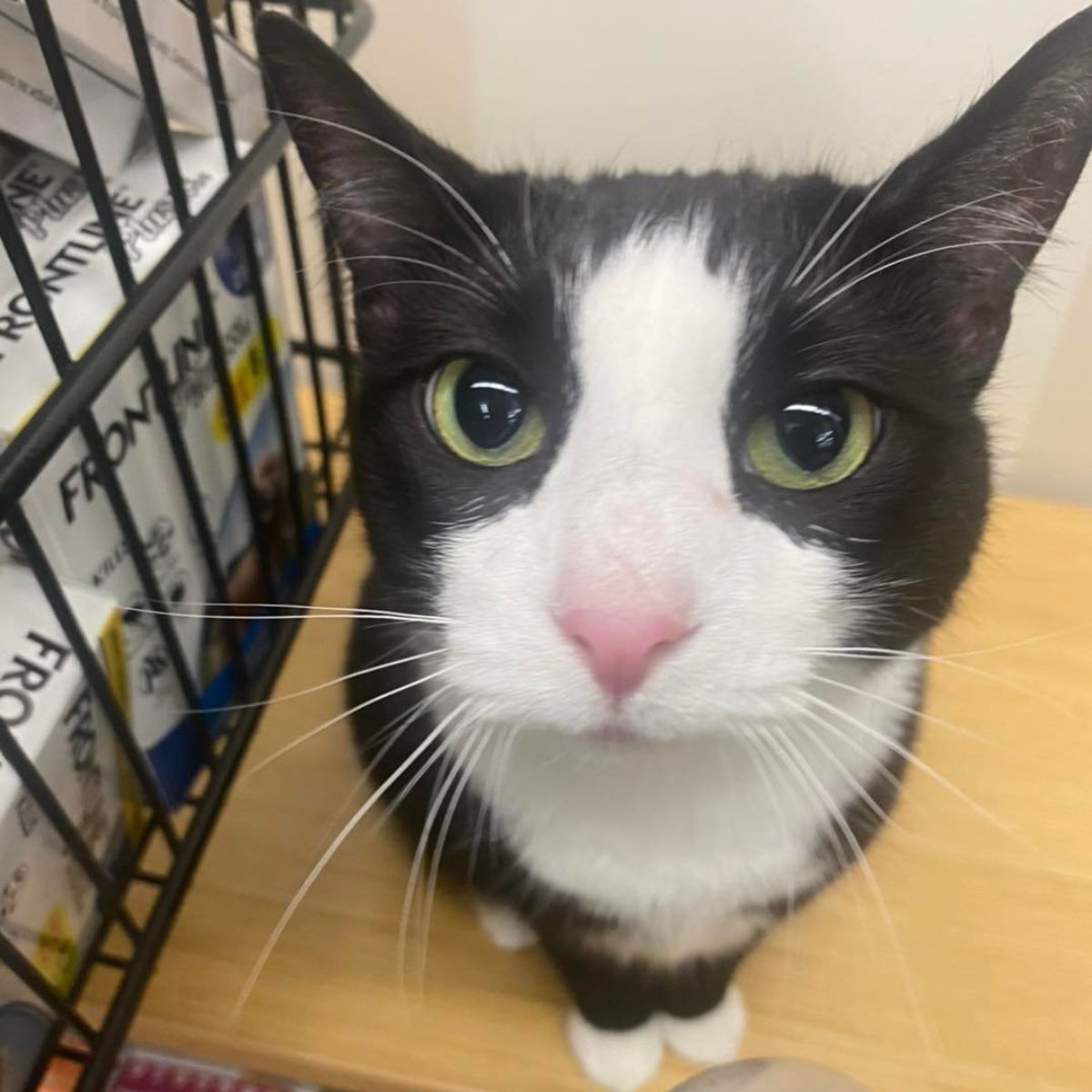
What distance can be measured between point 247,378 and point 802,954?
450 millimetres

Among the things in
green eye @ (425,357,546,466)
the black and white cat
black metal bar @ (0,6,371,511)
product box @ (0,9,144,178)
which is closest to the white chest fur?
the black and white cat

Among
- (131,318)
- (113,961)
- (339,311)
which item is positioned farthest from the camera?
(339,311)

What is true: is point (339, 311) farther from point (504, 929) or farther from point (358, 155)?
point (504, 929)

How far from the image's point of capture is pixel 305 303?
64 centimetres

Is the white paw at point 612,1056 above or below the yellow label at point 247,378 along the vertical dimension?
below

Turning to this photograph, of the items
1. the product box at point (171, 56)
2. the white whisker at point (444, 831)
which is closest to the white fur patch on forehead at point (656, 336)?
the white whisker at point (444, 831)

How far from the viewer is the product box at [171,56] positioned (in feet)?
1.48

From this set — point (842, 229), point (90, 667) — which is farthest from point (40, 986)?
point (842, 229)

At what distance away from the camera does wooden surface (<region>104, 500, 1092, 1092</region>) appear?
58cm

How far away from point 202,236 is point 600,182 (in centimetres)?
17

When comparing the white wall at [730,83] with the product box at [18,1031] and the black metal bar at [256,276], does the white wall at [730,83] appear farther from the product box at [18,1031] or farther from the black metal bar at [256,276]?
the product box at [18,1031]

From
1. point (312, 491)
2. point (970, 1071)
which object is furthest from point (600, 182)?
point (970, 1071)

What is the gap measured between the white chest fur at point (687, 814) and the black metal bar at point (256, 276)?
0.26 meters

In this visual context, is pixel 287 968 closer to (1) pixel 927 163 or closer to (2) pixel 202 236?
(2) pixel 202 236
